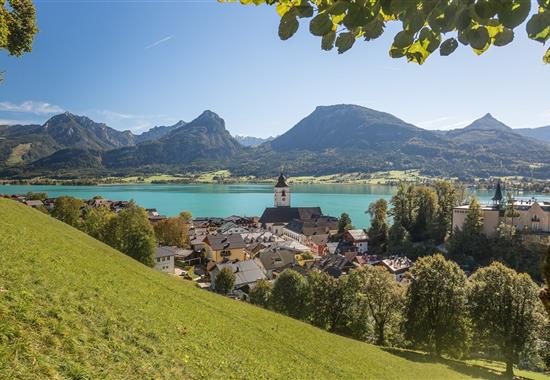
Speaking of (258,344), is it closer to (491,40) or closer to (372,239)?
(491,40)

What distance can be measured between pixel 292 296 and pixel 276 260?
21674 millimetres

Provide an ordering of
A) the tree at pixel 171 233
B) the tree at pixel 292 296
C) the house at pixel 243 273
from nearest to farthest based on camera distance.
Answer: the tree at pixel 292 296, the house at pixel 243 273, the tree at pixel 171 233

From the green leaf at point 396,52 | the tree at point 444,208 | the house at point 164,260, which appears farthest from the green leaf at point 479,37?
the tree at point 444,208

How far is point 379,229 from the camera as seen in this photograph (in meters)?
61.2

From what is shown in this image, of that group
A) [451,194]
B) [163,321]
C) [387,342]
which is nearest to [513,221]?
[451,194]

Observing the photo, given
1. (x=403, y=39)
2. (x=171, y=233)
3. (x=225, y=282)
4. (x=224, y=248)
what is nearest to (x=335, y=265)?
(x=225, y=282)

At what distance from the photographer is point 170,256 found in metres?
45.6

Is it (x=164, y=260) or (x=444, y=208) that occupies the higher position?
(x=444, y=208)

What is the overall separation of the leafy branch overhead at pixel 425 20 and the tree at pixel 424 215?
58.0 metres

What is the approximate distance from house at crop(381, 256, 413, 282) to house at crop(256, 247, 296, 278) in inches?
512

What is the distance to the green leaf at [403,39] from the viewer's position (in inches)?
76.6

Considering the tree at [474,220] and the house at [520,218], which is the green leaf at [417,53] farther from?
the house at [520,218]

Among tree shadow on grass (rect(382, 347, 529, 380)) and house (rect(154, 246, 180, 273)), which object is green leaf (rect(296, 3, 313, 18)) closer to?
tree shadow on grass (rect(382, 347, 529, 380))

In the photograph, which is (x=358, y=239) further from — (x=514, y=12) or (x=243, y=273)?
(x=514, y=12)
